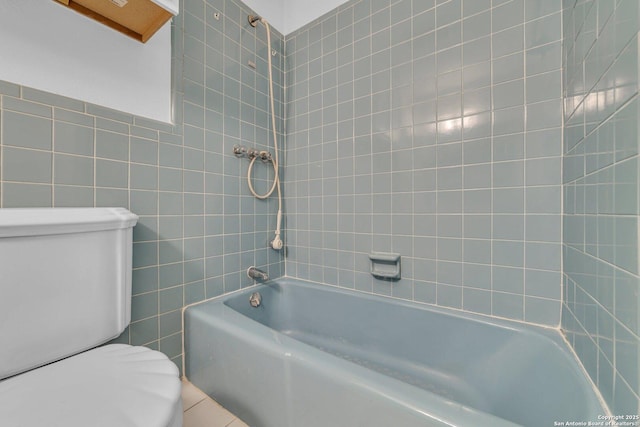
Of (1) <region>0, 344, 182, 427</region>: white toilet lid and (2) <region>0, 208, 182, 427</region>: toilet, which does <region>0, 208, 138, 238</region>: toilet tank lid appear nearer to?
(2) <region>0, 208, 182, 427</region>: toilet

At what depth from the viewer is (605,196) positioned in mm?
553

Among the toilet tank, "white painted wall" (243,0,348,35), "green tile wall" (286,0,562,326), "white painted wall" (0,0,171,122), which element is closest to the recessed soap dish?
"green tile wall" (286,0,562,326)

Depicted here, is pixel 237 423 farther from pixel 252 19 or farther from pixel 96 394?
pixel 252 19

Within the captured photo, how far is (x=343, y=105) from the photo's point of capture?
4.65ft

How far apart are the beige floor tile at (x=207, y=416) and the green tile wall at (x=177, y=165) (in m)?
0.25

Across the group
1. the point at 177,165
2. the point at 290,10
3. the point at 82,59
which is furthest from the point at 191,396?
the point at 290,10

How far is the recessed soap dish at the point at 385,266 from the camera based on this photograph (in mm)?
1236

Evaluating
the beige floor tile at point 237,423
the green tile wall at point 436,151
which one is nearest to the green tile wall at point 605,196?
the green tile wall at point 436,151

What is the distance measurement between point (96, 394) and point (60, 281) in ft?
1.23

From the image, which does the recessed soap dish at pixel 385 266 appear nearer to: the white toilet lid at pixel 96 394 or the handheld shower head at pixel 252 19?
the white toilet lid at pixel 96 394

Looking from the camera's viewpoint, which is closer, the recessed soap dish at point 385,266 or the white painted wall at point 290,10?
the recessed soap dish at point 385,266

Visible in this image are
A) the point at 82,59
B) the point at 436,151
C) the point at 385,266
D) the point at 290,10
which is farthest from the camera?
the point at 290,10

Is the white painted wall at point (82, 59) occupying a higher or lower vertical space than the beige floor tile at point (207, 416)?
higher

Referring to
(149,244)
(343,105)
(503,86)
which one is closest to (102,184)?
(149,244)
